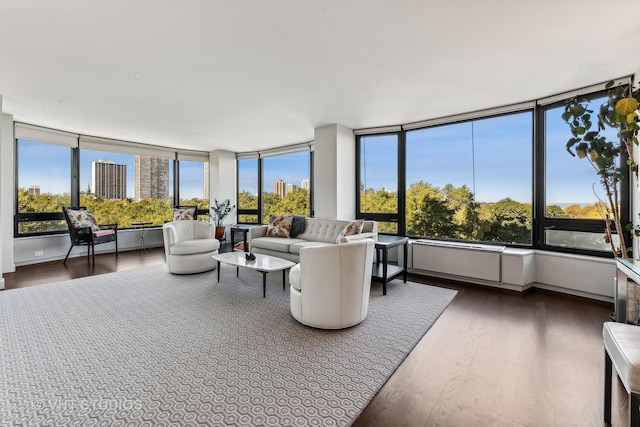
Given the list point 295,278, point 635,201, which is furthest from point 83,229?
point 635,201

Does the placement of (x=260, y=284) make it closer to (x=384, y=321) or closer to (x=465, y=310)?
(x=384, y=321)

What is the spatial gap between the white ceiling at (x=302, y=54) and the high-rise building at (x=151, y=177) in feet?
8.07

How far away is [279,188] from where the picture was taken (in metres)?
7.24

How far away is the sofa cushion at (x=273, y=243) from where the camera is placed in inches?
182

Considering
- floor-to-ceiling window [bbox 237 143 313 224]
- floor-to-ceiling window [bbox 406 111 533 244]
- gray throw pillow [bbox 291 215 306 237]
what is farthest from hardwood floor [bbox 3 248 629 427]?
floor-to-ceiling window [bbox 237 143 313 224]

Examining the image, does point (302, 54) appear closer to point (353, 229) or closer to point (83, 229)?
point (353, 229)

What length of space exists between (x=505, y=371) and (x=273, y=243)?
11.4 feet

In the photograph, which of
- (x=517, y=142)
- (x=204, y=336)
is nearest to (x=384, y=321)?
(x=204, y=336)

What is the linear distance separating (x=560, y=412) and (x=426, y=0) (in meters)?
2.68

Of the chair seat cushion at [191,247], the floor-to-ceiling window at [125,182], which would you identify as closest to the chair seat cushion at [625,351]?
the chair seat cushion at [191,247]

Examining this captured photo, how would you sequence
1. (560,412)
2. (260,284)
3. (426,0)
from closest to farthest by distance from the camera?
(560,412)
(426,0)
(260,284)

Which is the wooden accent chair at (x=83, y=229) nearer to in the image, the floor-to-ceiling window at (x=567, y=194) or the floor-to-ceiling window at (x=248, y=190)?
the floor-to-ceiling window at (x=248, y=190)

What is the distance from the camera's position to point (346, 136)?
5.36 m

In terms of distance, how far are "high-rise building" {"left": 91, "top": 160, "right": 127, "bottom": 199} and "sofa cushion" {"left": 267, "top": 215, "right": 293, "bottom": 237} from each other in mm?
3974
